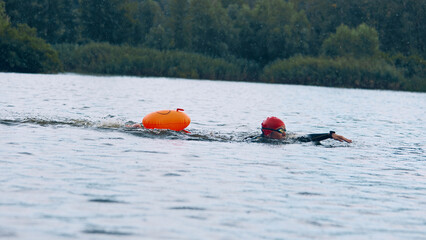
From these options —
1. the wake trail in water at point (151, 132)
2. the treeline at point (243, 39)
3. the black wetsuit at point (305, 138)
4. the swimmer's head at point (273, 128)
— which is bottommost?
the wake trail in water at point (151, 132)

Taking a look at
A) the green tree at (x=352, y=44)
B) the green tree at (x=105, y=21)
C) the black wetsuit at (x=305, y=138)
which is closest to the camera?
the black wetsuit at (x=305, y=138)

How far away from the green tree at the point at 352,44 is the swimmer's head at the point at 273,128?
178ft

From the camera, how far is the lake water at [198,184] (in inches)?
276

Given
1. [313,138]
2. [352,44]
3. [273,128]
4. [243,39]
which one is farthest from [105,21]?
[313,138]

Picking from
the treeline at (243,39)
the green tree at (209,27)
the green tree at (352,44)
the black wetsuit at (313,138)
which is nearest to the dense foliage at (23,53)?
the treeline at (243,39)

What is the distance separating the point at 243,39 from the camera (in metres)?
81.7

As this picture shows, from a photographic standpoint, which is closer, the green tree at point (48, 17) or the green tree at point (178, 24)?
the green tree at point (48, 17)

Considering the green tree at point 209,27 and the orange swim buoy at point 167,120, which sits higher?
the green tree at point 209,27

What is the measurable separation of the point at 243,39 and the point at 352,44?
55.7 feet

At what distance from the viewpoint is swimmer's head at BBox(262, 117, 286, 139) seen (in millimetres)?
15367

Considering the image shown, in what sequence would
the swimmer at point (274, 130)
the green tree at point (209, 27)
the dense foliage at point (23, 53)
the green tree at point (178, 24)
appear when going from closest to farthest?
the swimmer at point (274, 130)
the dense foliage at point (23, 53)
the green tree at point (209, 27)
the green tree at point (178, 24)

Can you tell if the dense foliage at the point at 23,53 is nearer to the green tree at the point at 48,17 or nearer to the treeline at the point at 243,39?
the treeline at the point at 243,39

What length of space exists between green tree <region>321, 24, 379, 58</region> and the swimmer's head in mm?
54110

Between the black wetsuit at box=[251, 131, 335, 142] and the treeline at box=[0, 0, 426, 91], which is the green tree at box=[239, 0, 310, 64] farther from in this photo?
the black wetsuit at box=[251, 131, 335, 142]
